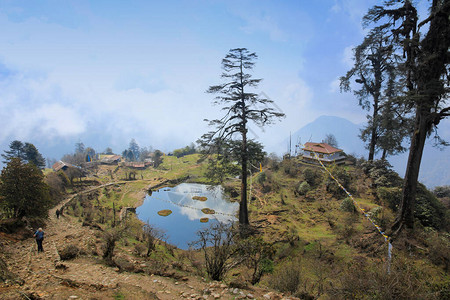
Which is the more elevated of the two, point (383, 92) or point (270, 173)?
point (383, 92)

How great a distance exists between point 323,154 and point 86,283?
84.7 feet

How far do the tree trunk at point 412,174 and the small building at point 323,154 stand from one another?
51.1 feet

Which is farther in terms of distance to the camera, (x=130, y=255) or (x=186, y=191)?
Answer: (x=186, y=191)

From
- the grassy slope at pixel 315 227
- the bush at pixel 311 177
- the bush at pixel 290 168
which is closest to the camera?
the grassy slope at pixel 315 227

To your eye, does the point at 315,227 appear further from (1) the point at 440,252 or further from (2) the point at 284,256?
(1) the point at 440,252

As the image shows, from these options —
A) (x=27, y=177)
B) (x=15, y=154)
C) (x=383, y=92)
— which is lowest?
(x=27, y=177)

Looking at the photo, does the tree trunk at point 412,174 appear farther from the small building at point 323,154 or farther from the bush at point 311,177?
the small building at point 323,154

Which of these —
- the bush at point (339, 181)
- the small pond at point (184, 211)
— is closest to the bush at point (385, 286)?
the small pond at point (184, 211)

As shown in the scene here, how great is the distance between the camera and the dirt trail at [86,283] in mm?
4855

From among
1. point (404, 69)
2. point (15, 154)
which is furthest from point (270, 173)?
point (15, 154)

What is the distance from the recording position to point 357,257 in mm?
9109

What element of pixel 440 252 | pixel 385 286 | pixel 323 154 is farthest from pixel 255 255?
pixel 323 154

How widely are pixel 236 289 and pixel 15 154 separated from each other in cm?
5374

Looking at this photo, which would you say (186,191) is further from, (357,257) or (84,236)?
(357,257)
